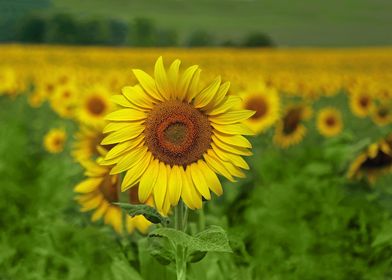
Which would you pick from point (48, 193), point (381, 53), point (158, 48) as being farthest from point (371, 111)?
point (158, 48)

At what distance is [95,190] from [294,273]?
589 millimetres

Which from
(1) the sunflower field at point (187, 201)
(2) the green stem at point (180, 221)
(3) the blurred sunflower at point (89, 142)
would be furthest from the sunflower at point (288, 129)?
(2) the green stem at point (180, 221)

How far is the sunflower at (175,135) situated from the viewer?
1321 millimetres

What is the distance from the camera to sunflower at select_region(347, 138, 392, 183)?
277 cm

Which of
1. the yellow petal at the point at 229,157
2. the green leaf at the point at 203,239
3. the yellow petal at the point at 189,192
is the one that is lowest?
the green leaf at the point at 203,239

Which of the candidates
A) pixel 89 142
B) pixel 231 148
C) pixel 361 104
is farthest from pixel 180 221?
pixel 361 104

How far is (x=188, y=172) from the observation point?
4.40 ft

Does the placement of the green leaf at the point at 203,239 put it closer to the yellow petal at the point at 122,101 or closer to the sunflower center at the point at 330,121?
the yellow petal at the point at 122,101

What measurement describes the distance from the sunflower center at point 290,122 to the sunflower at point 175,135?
4.52 meters

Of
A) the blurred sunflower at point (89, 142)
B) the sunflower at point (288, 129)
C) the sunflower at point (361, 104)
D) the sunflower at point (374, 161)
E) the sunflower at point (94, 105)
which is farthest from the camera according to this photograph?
the sunflower at point (361, 104)

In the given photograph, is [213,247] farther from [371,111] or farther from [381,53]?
[381,53]

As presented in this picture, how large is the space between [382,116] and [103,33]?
57.6 feet

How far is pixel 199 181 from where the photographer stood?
4.34 feet

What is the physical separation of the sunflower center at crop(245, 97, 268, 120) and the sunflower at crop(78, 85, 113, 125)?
0.85 m
